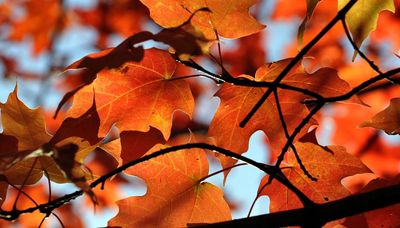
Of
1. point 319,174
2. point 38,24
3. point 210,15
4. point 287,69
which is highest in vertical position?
point 38,24

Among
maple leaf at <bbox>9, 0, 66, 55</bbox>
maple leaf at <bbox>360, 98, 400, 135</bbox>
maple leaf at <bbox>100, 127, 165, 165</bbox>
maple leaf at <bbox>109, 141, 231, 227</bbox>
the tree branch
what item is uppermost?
maple leaf at <bbox>9, 0, 66, 55</bbox>

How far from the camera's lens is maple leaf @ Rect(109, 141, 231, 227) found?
3.43 feet

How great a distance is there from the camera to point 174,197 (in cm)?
106

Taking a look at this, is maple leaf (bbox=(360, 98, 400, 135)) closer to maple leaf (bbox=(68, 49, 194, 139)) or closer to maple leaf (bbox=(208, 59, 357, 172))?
maple leaf (bbox=(208, 59, 357, 172))

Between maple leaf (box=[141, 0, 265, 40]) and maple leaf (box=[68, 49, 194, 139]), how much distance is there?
0.08 meters

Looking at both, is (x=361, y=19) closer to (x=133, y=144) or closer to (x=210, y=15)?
(x=210, y=15)

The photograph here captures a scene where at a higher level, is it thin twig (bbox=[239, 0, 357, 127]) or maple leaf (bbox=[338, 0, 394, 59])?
maple leaf (bbox=[338, 0, 394, 59])

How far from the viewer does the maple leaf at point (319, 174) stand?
3.43ft

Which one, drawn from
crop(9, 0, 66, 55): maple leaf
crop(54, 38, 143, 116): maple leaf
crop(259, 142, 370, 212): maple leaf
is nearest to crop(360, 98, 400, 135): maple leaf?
crop(259, 142, 370, 212): maple leaf

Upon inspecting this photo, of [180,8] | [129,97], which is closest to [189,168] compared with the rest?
[129,97]

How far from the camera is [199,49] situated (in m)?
0.77

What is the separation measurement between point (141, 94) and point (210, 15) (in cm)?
19

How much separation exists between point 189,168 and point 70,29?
15.8 ft

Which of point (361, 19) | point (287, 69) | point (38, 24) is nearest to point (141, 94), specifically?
point (287, 69)
